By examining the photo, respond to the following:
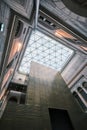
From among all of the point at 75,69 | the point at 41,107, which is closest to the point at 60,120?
the point at 41,107

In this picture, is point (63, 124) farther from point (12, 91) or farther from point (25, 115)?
point (12, 91)

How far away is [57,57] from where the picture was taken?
28.5 meters

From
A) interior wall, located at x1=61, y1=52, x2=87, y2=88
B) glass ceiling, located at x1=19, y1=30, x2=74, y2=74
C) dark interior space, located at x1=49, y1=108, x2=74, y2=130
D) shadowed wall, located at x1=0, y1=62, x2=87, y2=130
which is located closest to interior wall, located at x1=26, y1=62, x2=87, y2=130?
shadowed wall, located at x1=0, y1=62, x2=87, y2=130

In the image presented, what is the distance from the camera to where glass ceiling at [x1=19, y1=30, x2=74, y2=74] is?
25.5m

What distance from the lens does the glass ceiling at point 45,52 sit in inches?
1005

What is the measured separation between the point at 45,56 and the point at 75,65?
360 inches

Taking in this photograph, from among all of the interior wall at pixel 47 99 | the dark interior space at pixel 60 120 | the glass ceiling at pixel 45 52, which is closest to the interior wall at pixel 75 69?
the glass ceiling at pixel 45 52

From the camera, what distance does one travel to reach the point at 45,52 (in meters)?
27.9

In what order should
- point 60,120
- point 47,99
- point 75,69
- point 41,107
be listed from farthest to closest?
point 75,69 → point 47,99 → point 60,120 → point 41,107

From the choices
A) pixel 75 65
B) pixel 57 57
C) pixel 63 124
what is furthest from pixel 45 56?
Result: pixel 63 124

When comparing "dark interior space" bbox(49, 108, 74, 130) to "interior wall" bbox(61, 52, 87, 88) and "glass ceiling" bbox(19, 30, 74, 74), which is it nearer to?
"interior wall" bbox(61, 52, 87, 88)

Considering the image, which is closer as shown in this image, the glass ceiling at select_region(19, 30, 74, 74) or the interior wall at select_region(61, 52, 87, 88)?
the interior wall at select_region(61, 52, 87, 88)

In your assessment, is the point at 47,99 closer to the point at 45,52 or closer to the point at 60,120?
the point at 60,120

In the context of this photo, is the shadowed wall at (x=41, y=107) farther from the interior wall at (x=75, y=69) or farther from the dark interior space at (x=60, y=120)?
the interior wall at (x=75, y=69)
